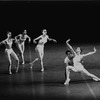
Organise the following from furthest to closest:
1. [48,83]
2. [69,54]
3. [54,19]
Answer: [54,19], [48,83], [69,54]

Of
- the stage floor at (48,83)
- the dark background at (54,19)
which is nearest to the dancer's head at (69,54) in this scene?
the stage floor at (48,83)

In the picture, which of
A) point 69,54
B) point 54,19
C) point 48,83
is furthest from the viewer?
point 54,19

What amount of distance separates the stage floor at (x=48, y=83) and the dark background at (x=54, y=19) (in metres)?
7.15

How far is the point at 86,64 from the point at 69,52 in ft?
11.2

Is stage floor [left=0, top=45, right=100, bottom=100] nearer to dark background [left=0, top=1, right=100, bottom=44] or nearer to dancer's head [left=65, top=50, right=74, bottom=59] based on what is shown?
dancer's head [left=65, top=50, right=74, bottom=59]

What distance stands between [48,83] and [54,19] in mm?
14701

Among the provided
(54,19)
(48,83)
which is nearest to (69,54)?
(48,83)

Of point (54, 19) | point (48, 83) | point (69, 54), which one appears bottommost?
point (48, 83)

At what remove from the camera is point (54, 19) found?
29891 mm

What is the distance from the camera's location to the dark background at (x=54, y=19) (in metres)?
27.1

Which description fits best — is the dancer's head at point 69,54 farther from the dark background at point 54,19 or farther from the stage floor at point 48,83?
the dark background at point 54,19

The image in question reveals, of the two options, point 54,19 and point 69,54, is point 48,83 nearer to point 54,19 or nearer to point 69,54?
point 69,54

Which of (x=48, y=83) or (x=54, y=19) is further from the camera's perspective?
(x=54, y=19)

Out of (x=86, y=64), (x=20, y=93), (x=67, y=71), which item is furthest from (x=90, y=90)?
(x=86, y=64)
